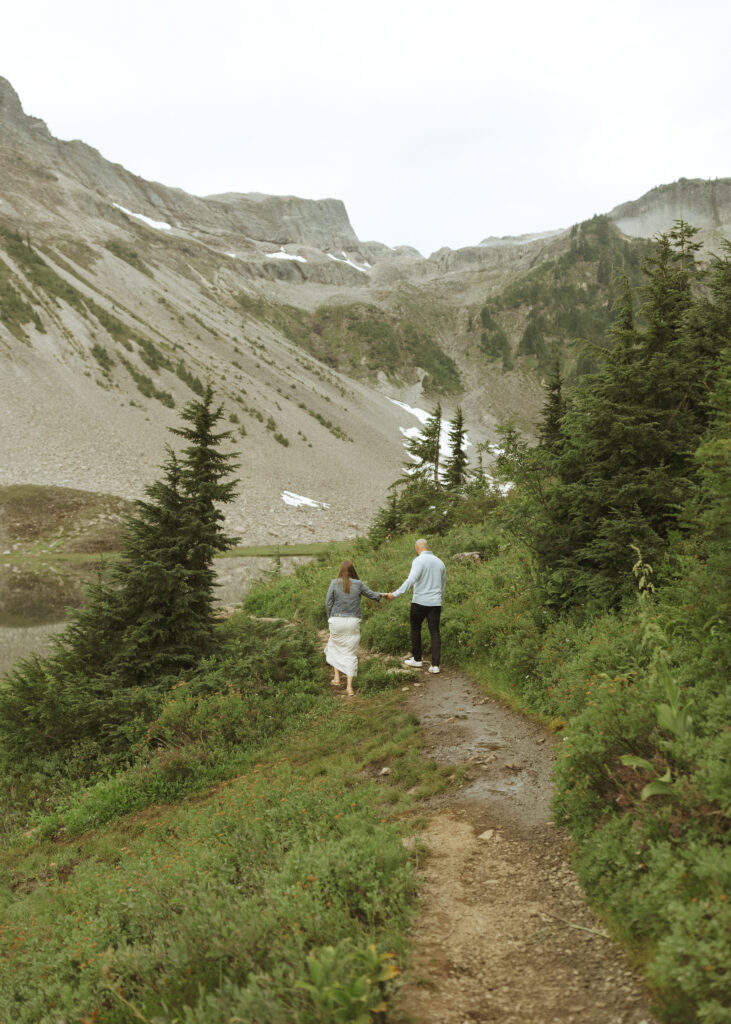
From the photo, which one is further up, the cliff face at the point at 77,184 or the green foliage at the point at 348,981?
the cliff face at the point at 77,184

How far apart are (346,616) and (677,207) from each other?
207 meters

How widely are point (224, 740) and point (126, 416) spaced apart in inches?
2007

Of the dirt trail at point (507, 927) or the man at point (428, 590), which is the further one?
the man at point (428, 590)

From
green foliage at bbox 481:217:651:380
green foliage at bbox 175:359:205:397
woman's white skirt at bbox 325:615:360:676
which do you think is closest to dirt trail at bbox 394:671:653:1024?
woman's white skirt at bbox 325:615:360:676

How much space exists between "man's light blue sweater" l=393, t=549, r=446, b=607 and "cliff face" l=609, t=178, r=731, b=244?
18933 cm

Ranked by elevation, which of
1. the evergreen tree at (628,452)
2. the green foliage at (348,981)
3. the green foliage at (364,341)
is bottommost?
the green foliage at (348,981)

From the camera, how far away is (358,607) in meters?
11.1

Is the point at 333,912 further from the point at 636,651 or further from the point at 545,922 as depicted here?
the point at 636,651

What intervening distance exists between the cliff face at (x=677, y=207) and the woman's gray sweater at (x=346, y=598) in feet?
623

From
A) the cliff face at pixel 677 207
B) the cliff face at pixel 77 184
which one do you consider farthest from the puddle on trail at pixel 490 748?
the cliff face at pixel 677 207

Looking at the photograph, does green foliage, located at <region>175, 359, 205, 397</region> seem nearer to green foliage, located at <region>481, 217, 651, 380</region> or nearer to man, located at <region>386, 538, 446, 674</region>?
man, located at <region>386, 538, 446, 674</region>

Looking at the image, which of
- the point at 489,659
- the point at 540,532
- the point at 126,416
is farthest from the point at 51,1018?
the point at 126,416

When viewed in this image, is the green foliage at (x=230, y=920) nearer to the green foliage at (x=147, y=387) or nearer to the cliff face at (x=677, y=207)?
the green foliage at (x=147, y=387)

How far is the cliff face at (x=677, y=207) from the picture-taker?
6609 inches
